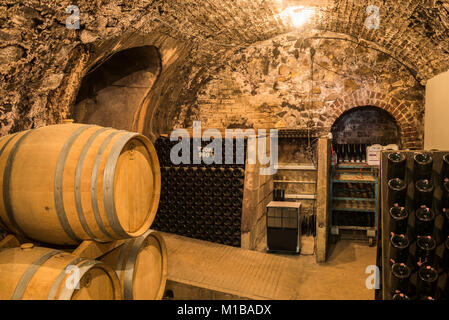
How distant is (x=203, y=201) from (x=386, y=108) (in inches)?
146

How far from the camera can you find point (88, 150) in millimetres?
1853

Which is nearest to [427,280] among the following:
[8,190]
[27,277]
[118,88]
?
[27,277]

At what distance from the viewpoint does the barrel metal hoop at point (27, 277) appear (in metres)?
1.50

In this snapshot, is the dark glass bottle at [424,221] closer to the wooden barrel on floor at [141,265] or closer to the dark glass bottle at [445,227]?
the dark glass bottle at [445,227]

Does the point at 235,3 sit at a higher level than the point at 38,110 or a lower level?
higher

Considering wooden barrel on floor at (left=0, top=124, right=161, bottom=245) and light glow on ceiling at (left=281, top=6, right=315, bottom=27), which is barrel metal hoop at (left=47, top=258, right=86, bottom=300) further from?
light glow on ceiling at (left=281, top=6, right=315, bottom=27)

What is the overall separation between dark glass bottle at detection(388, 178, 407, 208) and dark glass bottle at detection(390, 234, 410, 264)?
190 mm

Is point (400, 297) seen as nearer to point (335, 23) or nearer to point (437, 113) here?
point (437, 113)

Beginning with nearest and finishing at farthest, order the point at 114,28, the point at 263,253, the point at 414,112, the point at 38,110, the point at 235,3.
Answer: the point at 38,110
the point at 114,28
the point at 263,253
the point at 235,3
the point at 414,112

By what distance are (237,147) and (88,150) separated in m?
2.64

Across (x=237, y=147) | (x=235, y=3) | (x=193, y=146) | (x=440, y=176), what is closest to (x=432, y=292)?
(x=440, y=176)

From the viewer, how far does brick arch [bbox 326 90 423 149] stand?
18.1ft

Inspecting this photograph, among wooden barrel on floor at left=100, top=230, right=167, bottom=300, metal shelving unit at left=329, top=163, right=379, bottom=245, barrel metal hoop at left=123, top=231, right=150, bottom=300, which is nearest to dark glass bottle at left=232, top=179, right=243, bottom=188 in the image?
metal shelving unit at left=329, top=163, right=379, bottom=245

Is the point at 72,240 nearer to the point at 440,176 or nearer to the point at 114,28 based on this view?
the point at 440,176
